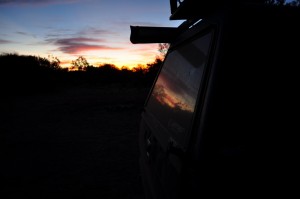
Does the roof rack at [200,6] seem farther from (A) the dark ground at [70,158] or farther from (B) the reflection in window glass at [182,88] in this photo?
(A) the dark ground at [70,158]

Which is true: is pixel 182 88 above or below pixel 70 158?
above

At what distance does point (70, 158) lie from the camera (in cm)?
529

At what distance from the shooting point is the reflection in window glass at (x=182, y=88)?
1.35 metres

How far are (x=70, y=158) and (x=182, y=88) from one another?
173 inches

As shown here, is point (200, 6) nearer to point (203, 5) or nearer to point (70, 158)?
point (203, 5)

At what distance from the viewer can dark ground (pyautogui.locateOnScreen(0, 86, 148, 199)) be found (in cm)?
391

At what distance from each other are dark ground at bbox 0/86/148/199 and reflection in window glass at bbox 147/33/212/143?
88.2 inches

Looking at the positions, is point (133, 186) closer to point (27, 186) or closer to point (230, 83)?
point (27, 186)

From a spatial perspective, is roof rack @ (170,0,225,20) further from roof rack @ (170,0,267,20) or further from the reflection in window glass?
the reflection in window glass

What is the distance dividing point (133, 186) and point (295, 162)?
3.24m

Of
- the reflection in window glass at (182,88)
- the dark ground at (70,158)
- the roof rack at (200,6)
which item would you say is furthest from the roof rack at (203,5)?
the dark ground at (70,158)

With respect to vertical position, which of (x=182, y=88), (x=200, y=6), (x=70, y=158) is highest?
(x=200, y=6)

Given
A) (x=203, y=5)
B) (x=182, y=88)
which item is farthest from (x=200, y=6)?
(x=182, y=88)

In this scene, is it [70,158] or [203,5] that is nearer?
[203,5]
